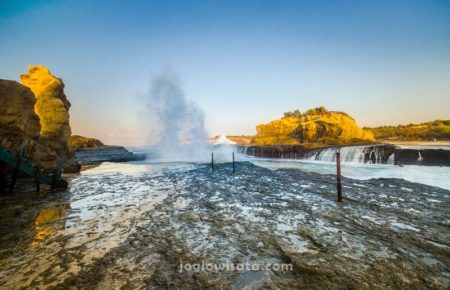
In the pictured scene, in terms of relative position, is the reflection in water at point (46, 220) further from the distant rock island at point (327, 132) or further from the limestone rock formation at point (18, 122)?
the distant rock island at point (327, 132)

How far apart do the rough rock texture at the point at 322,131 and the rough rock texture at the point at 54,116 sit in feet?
151

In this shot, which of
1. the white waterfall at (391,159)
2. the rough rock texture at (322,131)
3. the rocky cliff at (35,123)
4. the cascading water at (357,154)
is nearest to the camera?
the rocky cliff at (35,123)

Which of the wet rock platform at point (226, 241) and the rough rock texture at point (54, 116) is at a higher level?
the rough rock texture at point (54, 116)

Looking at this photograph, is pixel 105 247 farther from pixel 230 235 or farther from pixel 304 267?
pixel 304 267

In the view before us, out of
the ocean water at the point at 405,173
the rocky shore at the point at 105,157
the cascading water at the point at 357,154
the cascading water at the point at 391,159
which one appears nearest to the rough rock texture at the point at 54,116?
the rocky shore at the point at 105,157

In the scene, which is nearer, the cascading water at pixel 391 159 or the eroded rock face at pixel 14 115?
the eroded rock face at pixel 14 115

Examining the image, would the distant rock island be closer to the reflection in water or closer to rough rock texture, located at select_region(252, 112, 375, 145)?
rough rock texture, located at select_region(252, 112, 375, 145)

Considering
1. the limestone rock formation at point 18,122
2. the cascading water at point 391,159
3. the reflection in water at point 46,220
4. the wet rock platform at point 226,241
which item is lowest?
the wet rock platform at point 226,241

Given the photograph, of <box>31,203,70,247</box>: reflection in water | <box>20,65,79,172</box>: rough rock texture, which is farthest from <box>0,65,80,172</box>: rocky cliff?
<box>31,203,70,247</box>: reflection in water

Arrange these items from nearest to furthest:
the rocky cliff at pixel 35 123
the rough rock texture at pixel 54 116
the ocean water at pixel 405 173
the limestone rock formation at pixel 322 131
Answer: the rocky cliff at pixel 35 123
the ocean water at pixel 405 173
the rough rock texture at pixel 54 116
the limestone rock formation at pixel 322 131

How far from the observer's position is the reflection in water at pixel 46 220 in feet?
19.2

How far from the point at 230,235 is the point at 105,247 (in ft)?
9.77

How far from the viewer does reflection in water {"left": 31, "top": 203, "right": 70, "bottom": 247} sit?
19.2ft

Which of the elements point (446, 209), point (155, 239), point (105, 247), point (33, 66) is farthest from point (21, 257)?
point (33, 66)
